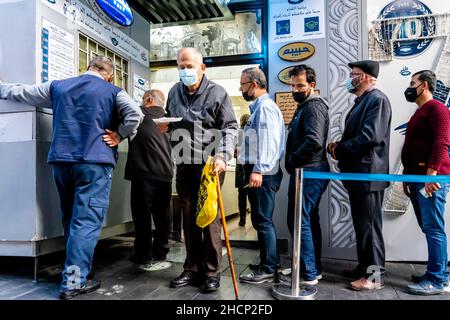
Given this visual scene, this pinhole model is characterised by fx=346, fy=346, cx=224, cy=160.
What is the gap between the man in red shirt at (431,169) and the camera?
2.57 metres

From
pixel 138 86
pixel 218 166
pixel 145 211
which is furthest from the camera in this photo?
pixel 138 86

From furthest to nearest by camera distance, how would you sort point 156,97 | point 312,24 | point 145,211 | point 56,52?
point 312,24 → point 156,97 → point 145,211 → point 56,52

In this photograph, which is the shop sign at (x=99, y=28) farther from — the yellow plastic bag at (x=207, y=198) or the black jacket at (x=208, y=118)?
the yellow plastic bag at (x=207, y=198)

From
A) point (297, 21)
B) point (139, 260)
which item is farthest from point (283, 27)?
point (139, 260)

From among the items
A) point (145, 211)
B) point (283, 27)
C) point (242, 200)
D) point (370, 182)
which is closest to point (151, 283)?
point (145, 211)

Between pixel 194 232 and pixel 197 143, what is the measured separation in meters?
0.69

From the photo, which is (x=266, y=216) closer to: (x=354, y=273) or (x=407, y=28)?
(x=354, y=273)

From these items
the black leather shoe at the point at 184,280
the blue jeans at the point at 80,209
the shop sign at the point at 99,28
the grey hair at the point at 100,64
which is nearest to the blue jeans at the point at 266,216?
the black leather shoe at the point at 184,280

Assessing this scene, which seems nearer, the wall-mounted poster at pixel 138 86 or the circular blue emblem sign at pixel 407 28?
the circular blue emblem sign at pixel 407 28

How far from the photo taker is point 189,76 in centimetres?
263

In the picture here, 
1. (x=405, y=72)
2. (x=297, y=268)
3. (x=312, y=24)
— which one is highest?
(x=312, y=24)

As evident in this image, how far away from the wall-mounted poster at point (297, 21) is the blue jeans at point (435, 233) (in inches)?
77.4

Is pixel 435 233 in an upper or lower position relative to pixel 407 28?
lower

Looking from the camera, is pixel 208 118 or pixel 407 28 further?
pixel 407 28
